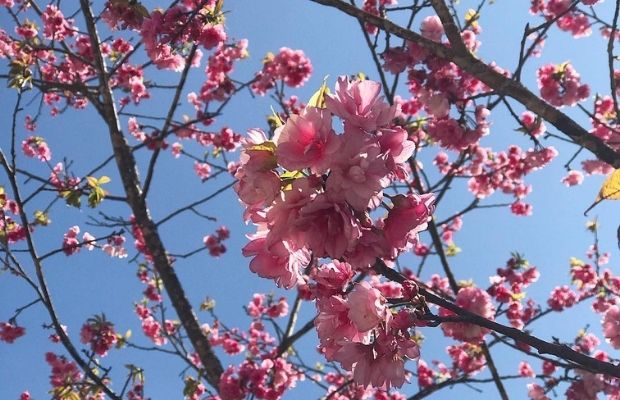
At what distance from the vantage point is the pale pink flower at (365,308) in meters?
1.44

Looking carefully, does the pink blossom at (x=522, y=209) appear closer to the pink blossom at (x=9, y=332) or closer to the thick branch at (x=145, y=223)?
the thick branch at (x=145, y=223)

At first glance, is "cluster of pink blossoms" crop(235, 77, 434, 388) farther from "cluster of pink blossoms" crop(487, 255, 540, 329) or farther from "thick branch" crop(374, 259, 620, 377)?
"cluster of pink blossoms" crop(487, 255, 540, 329)

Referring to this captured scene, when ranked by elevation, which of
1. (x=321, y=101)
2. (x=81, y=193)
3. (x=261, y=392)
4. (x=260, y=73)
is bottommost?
(x=321, y=101)

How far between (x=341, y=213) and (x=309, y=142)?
0.20m

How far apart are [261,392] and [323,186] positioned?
401 cm

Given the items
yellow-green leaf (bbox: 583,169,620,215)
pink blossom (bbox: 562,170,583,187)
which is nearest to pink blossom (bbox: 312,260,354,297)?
yellow-green leaf (bbox: 583,169,620,215)

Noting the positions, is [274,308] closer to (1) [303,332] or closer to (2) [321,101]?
(1) [303,332]

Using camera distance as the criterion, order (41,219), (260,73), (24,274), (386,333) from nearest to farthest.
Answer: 1. (386,333)
2. (24,274)
3. (41,219)
4. (260,73)

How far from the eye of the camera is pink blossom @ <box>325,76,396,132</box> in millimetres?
1369

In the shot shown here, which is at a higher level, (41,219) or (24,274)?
(41,219)

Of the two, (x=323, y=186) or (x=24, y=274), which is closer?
(x=323, y=186)

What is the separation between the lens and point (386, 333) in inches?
59.0

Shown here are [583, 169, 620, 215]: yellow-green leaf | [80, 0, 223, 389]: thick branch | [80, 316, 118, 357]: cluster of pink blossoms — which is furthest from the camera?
[80, 316, 118, 357]: cluster of pink blossoms

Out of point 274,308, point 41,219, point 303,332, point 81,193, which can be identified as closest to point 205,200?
point 81,193
